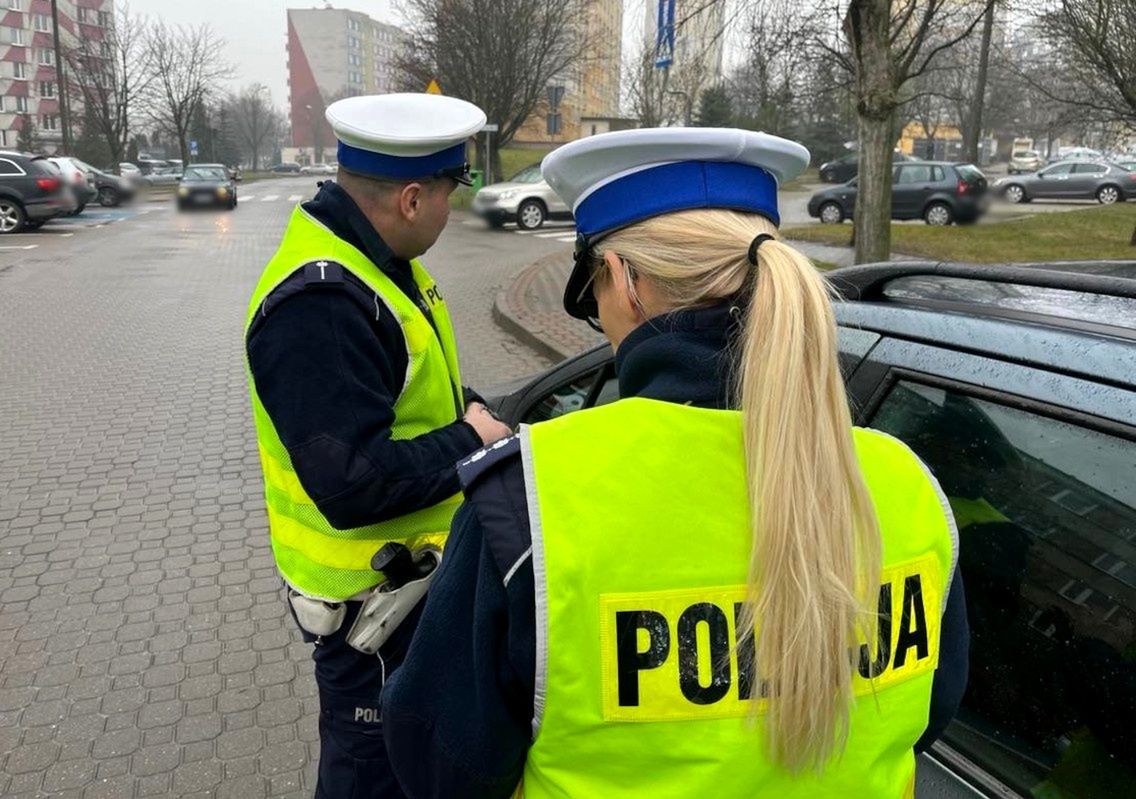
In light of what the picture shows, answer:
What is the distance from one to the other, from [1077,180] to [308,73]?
358ft

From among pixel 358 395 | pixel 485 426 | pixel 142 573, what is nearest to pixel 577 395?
pixel 485 426

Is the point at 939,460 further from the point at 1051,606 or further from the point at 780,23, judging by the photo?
the point at 780,23

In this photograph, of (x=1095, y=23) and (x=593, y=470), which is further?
(x=1095, y=23)

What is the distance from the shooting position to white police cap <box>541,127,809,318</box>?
47.1 inches

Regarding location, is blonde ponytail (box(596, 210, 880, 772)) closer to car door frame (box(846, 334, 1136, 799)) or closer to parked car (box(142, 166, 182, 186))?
car door frame (box(846, 334, 1136, 799))

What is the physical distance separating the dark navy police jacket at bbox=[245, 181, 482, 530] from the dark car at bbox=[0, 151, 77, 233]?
76.8 ft

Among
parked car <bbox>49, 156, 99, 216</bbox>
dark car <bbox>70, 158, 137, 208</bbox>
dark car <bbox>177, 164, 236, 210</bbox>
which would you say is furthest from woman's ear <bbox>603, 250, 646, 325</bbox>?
dark car <bbox>70, 158, 137, 208</bbox>

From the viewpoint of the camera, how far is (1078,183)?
99.4 ft

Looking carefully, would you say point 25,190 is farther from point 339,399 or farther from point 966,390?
point 966,390

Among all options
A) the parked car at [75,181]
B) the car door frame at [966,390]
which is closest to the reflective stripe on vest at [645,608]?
the car door frame at [966,390]

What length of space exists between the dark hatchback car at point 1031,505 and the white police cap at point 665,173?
1.86 ft

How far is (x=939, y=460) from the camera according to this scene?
1651 millimetres

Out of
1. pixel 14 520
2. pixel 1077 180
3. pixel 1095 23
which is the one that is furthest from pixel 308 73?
pixel 14 520

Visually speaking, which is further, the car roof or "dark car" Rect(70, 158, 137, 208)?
"dark car" Rect(70, 158, 137, 208)
